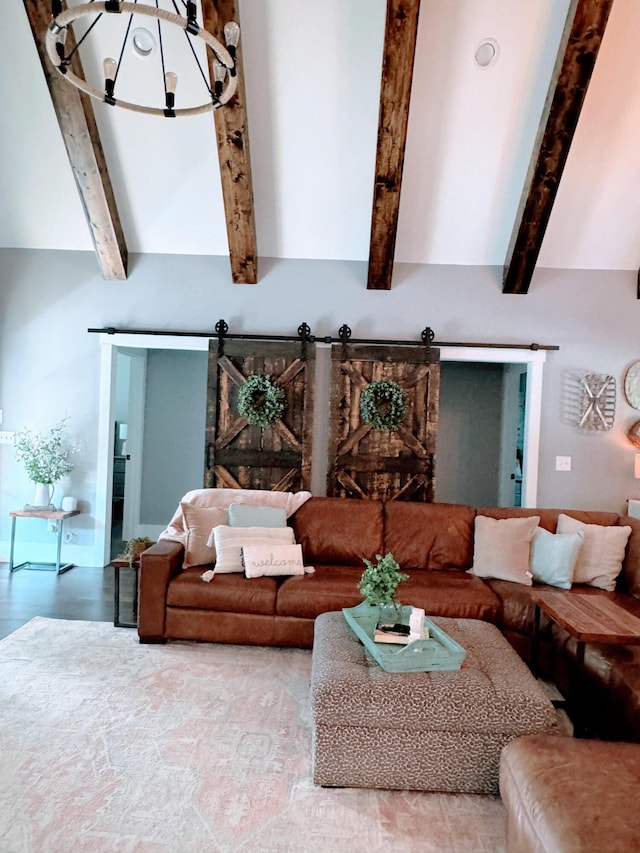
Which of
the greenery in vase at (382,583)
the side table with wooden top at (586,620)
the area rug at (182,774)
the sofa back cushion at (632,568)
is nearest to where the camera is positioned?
the area rug at (182,774)

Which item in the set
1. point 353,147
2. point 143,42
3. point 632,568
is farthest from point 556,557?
point 143,42

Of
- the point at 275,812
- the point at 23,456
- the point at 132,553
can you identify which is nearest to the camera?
the point at 275,812

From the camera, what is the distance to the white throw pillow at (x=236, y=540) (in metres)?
3.78

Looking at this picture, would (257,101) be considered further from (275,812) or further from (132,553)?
(275,812)

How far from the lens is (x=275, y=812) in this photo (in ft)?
7.03

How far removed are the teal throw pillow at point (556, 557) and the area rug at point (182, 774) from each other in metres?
1.66

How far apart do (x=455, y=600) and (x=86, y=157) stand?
4.22 meters

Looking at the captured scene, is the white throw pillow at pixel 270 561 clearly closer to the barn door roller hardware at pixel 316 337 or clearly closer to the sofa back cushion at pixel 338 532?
the sofa back cushion at pixel 338 532

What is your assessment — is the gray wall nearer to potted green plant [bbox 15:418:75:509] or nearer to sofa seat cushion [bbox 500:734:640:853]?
potted green plant [bbox 15:418:75:509]

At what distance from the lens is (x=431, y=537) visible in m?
4.19

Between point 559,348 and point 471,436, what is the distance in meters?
1.96

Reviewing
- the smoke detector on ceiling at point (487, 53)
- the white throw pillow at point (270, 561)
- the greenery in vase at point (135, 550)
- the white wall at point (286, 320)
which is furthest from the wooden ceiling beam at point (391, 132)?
the greenery in vase at point (135, 550)

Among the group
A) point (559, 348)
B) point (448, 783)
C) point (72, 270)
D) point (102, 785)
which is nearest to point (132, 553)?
point (102, 785)

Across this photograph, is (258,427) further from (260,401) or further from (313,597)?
(313,597)
